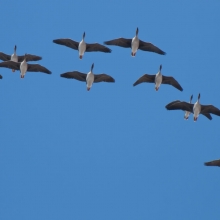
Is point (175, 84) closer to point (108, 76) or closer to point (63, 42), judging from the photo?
point (108, 76)

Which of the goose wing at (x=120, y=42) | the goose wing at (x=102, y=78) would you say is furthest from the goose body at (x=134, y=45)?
the goose wing at (x=102, y=78)

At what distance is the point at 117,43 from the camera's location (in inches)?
1981

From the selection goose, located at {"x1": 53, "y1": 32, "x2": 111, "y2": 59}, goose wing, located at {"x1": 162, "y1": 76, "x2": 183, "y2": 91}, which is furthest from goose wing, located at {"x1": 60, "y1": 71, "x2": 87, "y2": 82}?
goose wing, located at {"x1": 162, "y1": 76, "x2": 183, "y2": 91}

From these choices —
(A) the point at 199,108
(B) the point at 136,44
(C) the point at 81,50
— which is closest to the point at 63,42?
(C) the point at 81,50

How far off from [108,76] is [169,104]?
13.1 feet

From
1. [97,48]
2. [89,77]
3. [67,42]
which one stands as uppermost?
[67,42]

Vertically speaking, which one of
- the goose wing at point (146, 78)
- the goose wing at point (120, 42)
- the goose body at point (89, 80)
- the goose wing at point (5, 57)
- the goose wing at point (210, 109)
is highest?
the goose wing at point (120, 42)

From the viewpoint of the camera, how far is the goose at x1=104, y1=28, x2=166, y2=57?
50.2 m

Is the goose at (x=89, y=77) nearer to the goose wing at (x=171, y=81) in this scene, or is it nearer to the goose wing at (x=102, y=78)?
the goose wing at (x=102, y=78)

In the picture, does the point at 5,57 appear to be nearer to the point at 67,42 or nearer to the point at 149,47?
the point at 67,42

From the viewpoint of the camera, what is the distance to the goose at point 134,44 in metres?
50.2

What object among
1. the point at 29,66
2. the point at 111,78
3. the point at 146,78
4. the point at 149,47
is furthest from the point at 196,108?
the point at 29,66

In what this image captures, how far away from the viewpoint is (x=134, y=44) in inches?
1975

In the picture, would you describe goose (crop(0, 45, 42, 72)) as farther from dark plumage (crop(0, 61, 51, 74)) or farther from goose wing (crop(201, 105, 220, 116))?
goose wing (crop(201, 105, 220, 116))
